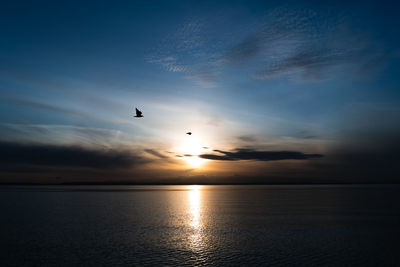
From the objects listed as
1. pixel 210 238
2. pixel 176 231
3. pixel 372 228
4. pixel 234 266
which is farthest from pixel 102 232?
pixel 372 228

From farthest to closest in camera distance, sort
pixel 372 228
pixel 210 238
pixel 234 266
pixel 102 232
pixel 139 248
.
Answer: pixel 372 228 < pixel 102 232 < pixel 210 238 < pixel 139 248 < pixel 234 266

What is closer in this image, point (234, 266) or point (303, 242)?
point (234, 266)

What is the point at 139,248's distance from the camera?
31.6m

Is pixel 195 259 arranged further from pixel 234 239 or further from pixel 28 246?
pixel 28 246

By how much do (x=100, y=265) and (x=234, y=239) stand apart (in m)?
16.8

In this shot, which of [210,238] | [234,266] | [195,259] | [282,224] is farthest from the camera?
[282,224]

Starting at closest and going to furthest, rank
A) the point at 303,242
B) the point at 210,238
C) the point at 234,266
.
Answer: the point at 234,266, the point at 303,242, the point at 210,238

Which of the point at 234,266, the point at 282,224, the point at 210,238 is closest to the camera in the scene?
the point at 234,266

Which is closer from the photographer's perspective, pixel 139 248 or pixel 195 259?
pixel 195 259

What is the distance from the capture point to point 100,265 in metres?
25.6

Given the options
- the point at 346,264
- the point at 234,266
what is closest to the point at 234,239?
the point at 234,266

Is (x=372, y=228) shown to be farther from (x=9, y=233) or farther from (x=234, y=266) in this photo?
(x=9, y=233)

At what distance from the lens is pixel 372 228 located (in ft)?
145

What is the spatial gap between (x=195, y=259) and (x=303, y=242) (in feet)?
47.3
